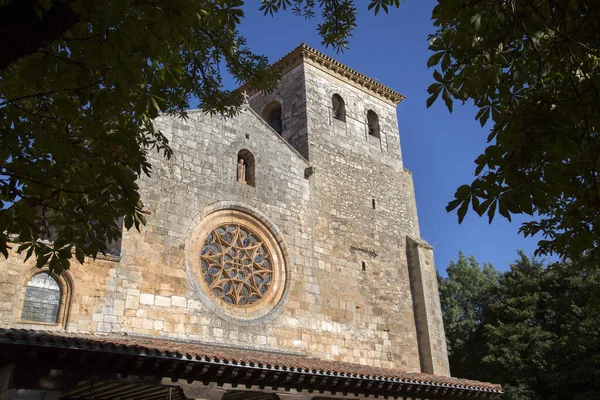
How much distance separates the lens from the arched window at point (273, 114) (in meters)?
16.8

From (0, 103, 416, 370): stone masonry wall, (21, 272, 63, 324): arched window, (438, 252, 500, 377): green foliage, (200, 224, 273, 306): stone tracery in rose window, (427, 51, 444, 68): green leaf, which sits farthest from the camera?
(438, 252, 500, 377): green foliage

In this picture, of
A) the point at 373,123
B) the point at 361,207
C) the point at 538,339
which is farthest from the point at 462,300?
the point at 361,207

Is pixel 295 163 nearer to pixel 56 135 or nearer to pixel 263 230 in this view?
pixel 263 230

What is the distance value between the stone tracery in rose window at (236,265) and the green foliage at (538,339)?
10.2 meters

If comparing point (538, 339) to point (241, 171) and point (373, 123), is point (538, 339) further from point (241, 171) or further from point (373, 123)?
point (241, 171)

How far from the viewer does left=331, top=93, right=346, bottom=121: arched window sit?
Answer: 53.5ft

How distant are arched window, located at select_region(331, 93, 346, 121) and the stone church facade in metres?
0.05

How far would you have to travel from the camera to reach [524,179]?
136 inches

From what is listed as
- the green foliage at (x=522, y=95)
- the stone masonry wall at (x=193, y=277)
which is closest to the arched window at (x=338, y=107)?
the stone masonry wall at (x=193, y=277)

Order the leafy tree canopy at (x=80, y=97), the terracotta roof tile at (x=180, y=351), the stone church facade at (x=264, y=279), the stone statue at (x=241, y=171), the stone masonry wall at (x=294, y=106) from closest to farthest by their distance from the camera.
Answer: the leafy tree canopy at (x=80, y=97), the terracotta roof tile at (x=180, y=351), the stone church facade at (x=264, y=279), the stone statue at (x=241, y=171), the stone masonry wall at (x=294, y=106)

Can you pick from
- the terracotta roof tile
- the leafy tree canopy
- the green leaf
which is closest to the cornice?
the terracotta roof tile

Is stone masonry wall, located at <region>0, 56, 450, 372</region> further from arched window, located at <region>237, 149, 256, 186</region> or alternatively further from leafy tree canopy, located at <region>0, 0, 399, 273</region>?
leafy tree canopy, located at <region>0, 0, 399, 273</region>

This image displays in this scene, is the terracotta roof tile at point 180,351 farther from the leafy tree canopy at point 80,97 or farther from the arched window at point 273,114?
the arched window at point 273,114

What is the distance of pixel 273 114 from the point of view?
56.7ft
